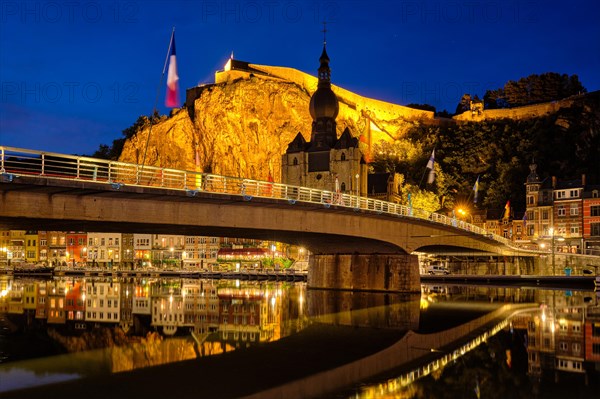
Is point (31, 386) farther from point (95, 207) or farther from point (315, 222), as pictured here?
point (315, 222)

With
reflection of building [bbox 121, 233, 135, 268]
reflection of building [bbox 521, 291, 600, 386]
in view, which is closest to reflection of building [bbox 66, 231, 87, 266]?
reflection of building [bbox 121, 233, 135, 268]

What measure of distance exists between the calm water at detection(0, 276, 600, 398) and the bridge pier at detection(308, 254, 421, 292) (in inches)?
137

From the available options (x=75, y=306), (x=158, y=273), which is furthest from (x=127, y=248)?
(x=75, y=306)

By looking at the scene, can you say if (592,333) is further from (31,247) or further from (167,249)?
(31,247)

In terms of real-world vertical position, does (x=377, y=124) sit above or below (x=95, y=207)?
above

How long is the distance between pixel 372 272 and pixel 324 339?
2574 cm

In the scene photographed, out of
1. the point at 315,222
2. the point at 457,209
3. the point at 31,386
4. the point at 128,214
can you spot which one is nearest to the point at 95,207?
the point at 128,214

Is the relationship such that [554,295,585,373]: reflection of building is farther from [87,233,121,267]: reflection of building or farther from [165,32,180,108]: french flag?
[87,233,121,267]: reflection of building

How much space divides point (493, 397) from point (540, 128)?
14129 cm

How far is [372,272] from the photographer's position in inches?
2034

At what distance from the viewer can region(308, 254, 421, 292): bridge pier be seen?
50.8m

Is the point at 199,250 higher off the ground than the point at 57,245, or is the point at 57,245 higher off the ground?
the point at 57,245

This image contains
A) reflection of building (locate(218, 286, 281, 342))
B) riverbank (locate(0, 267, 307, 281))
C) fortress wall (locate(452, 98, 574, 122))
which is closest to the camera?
reflection of building (locate(218, 286, 281, 342))

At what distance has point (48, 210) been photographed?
80.5ft
